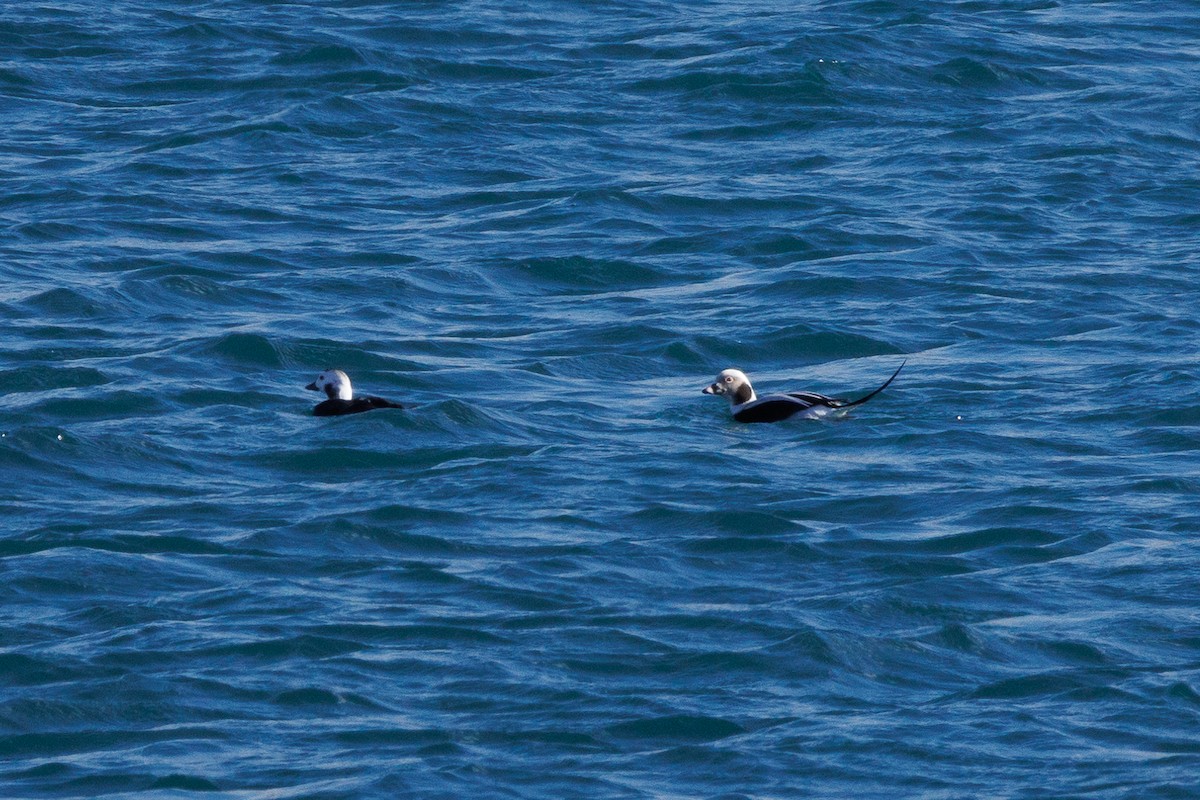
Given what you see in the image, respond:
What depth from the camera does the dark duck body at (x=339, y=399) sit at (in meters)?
14.7

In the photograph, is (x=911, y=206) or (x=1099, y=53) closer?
(x=911, y=206)

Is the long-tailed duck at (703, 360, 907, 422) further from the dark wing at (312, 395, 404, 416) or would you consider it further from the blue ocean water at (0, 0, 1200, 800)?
the dark wing at (312, 395, 404, 416)

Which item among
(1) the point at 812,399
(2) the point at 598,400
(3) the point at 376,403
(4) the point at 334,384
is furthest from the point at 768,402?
(4) the point at 334,384

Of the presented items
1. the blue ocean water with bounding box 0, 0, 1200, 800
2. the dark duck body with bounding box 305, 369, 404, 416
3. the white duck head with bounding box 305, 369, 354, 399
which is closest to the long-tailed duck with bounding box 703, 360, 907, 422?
the blue ocean water with bounding box 0, 0, 1200, 800

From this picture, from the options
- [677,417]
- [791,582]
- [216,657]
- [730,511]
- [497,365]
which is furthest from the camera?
[497,365]

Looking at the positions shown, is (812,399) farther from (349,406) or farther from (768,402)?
(349,406)

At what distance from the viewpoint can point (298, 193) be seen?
21109 mm

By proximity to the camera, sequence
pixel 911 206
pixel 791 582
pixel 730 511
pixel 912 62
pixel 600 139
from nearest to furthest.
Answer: pixel 791 582, pixel 730 511, pixel 911 206, pixel 600 139, pixel 912 62

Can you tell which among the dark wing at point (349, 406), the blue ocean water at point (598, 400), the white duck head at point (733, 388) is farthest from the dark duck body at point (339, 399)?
the white duck head at point (733, 388)

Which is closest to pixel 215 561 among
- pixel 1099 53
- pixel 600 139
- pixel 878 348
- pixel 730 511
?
pixel 730 511

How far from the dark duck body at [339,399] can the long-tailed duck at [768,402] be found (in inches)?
86.8

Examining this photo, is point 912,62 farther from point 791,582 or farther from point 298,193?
point 791,582

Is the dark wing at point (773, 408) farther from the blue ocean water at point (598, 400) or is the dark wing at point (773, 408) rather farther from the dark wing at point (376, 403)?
the dark wing at point (376, 403)

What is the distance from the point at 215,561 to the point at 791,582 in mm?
2964
